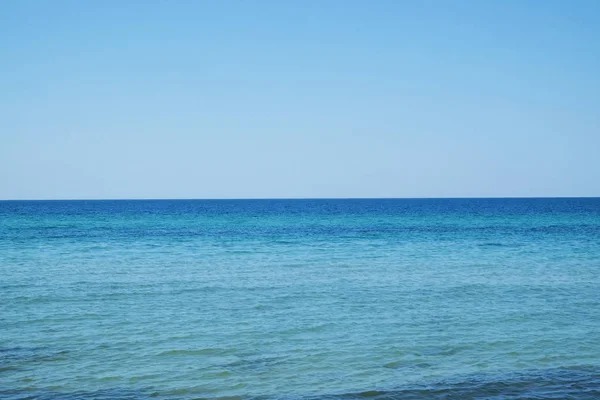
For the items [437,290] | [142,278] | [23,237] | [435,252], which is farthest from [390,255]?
[23,237]

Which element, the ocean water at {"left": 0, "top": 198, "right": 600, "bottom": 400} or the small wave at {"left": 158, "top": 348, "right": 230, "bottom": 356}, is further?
the small wave at {"left": 158, "top": 348, "right": 230, "bottom": 356}

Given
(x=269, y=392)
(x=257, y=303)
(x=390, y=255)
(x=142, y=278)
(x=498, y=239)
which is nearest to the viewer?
(x=269, y=392)

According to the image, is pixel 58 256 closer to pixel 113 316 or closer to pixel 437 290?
pixel 113 316

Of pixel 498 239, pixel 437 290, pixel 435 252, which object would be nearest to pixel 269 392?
pixel 437 290

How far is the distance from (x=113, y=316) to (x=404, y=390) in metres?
7.83

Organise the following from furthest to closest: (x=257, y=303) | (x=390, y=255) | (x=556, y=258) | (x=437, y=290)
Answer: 1. (x=390, y=255)
2. (x=556, y=258)
3. (x=437, y=290)
4. (x=257, y=303)

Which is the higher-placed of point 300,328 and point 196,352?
point 300,328

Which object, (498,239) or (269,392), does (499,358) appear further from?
(498,239)

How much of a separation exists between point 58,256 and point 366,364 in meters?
20.6

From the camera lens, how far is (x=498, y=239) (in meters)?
36.8

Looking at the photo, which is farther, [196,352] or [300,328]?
[300,328]

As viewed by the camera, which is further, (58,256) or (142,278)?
(58,256)

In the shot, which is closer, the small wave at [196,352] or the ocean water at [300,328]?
the ocean water at [300,328]

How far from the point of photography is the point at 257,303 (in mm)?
15625
